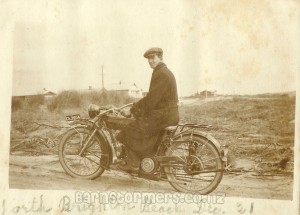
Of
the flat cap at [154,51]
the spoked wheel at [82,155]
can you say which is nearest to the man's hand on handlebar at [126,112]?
the spoked wheel at [82,155]

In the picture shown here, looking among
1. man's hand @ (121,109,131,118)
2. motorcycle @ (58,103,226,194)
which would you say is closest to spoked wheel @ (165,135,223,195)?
motorcycle @ (58,103,226,194)

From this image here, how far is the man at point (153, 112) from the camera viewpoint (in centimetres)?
220

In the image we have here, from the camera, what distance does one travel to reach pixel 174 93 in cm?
220

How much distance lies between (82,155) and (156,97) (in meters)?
0.41

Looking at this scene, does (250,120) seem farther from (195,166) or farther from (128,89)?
(128,89)

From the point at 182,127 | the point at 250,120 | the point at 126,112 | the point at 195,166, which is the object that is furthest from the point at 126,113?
the point at 250,120

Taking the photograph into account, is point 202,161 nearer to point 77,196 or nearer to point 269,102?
point 269,102

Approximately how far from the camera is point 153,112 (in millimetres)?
2197

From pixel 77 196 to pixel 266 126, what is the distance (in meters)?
0.85

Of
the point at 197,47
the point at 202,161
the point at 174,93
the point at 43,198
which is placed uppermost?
the point at 197,47

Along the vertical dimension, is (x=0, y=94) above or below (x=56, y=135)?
above

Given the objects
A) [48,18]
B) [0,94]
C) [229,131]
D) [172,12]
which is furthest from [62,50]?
[229,131]

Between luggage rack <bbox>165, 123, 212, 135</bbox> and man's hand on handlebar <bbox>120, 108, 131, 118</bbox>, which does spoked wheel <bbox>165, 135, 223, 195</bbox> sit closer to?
luggage rack <bbox>165, 123, 212, 135</bbox>

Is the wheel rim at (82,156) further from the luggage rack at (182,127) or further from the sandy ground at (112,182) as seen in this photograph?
the luggage rack at (182,127)
